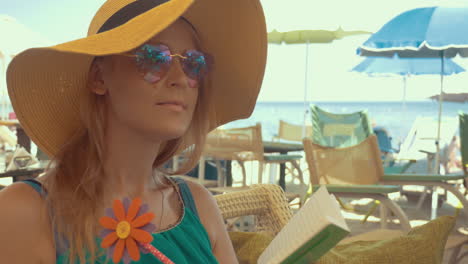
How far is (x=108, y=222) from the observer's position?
0.90 m

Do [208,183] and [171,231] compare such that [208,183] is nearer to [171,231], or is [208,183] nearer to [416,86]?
[171,231]

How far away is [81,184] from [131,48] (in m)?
0.34

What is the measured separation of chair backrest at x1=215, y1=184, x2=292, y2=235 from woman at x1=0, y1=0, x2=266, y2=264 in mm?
428

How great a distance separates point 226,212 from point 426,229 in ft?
2.13

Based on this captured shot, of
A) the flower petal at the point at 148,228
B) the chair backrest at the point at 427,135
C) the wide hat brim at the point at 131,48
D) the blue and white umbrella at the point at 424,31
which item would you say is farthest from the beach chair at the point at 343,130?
the flower petal at the point at 148,228

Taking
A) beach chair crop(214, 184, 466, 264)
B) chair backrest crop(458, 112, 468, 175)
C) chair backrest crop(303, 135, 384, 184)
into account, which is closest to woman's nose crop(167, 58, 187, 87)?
beach chair crop(214, 184, 466, 264)

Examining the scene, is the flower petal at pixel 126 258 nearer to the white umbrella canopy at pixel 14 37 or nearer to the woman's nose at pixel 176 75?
the woman's nose at pixel 176 75

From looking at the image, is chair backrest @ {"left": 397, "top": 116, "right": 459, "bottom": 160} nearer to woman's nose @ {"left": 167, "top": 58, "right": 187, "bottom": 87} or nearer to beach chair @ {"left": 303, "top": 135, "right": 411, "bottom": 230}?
beach chair @ {"left": 303, "top": 135, "right": 411, "bottom": 230}

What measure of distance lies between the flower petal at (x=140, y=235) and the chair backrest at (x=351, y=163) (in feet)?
8.42

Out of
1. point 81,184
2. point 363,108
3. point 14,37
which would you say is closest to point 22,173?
point 81,184

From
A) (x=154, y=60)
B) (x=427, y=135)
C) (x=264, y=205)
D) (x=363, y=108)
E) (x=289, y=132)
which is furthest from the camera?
(x=363, y=108)

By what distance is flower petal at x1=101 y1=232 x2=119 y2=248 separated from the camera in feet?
2.92

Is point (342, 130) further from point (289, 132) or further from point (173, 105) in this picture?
point (173, 105)

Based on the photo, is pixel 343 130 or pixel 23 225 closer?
pixel 23 225
